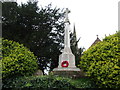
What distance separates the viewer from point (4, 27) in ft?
42.5

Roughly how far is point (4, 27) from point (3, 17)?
0.87 meters

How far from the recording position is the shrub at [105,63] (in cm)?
579

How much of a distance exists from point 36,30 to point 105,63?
27.1 feet

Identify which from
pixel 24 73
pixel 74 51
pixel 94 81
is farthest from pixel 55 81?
pixel 74 51

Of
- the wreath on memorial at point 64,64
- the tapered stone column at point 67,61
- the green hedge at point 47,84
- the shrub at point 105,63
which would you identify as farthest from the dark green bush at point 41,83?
the wreath on memorial at point 64,64

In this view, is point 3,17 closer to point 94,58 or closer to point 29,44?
point 29,44

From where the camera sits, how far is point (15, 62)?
295 inches

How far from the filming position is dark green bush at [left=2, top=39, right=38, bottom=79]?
24.1ft

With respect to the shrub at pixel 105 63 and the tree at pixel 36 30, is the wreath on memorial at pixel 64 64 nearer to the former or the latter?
the shrub at pixel 105 63

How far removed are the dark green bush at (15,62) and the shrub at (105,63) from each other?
2.97 metres

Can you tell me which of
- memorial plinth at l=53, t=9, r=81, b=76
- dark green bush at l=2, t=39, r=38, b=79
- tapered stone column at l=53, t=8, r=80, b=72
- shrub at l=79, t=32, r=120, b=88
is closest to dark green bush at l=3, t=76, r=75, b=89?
dark green bush at l=2, t=39, r=38, b=79

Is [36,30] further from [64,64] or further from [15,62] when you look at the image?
[15,62]

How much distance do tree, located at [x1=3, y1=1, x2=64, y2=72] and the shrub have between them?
611 cm

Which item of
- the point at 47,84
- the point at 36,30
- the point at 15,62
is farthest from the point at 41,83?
the point at 36,30
